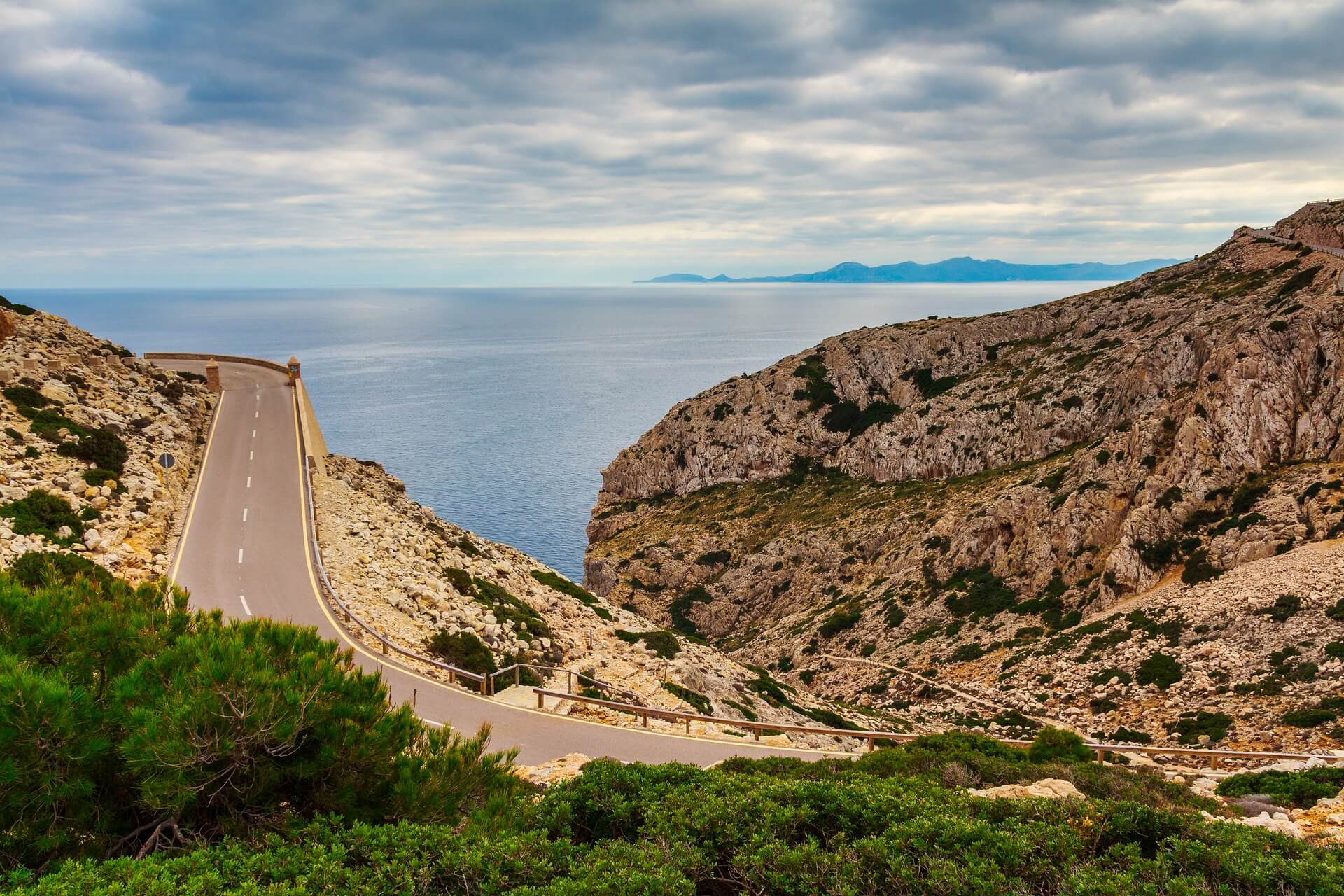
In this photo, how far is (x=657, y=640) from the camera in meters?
31.5

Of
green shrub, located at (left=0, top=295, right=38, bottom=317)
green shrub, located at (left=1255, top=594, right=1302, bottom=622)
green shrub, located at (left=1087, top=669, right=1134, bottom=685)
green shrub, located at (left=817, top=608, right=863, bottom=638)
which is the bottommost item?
green shrub, located at (left=817, top=608, right=863, bottom=638)

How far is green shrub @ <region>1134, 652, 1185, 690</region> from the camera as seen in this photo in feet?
96.0

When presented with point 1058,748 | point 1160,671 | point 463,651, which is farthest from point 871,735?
point 1160,671

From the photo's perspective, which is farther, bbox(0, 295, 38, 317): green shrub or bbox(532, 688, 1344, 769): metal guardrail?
bbox(0, 295, 38, 317): green shrub

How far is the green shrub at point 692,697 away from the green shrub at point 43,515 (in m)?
19.2

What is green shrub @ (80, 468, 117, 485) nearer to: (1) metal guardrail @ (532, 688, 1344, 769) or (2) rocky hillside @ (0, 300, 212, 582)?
(2) rocky hillside @ (0, 300, 212, 582)

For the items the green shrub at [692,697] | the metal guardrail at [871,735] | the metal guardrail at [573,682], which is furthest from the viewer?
the green shrub at [692,697]

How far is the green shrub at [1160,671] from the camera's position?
96.0 ft

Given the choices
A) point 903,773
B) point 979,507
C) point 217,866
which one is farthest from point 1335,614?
point 217,866

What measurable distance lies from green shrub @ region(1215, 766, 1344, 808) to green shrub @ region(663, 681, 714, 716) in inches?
538

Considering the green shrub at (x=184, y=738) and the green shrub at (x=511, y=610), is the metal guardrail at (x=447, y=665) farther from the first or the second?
the green shrub at (x=184, y=738)

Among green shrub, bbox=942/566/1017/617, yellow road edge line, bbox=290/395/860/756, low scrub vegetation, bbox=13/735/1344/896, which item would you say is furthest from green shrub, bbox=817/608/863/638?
low scrub vegetation, bbox=13/735/1344/896

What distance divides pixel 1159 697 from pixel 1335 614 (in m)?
6.76

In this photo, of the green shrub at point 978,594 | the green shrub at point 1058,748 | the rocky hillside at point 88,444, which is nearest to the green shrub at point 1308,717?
the green shrub at point 1058,748
